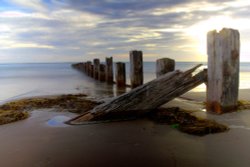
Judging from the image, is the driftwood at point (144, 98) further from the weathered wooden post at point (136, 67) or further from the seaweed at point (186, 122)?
the weathered wooden post at point (136, 67)

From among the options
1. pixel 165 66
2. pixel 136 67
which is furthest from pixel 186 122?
pixel 136 67

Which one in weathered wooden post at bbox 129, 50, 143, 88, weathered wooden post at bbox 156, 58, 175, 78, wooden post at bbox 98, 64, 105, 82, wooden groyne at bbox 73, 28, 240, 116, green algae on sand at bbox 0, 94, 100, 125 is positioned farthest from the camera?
→ wooden post at bbox 98, 64, 105, 82

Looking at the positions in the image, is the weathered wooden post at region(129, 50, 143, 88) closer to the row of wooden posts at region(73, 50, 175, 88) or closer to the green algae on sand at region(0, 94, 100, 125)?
the row of wooden posts at region(73, 50, 175, 88)

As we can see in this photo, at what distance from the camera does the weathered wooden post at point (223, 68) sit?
5.36 metres

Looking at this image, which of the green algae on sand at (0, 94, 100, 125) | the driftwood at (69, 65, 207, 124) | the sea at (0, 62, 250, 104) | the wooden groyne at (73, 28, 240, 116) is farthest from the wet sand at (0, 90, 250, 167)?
the sea at (0, 62, 250, 104)

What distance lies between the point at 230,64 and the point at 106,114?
271cm

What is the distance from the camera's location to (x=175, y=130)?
15.1 feet

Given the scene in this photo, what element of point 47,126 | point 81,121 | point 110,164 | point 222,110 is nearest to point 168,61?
point 222,110

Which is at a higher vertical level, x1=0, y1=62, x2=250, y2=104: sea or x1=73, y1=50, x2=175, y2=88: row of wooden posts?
x1=73, y1=50, x2=175, y2=88: row of wooden posts

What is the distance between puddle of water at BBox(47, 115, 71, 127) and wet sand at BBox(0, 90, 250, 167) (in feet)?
0.21

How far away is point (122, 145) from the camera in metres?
3.95

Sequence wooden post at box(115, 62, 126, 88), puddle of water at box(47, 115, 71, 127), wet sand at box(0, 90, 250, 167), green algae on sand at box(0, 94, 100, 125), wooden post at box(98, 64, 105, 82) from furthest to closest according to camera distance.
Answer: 1. wooden post at box(98, 64, 105, 82)
2. wooden post at box(115, 62, 126, 88)
3. green algae on sand at box(0, 94, 100, 125)
4. puddle of water at box(47, 115, 71, 127)
5. wet sand at box(0, 90, 250, 167)

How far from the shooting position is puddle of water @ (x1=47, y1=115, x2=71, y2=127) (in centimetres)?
522

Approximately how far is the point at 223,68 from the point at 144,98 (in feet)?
5.57
